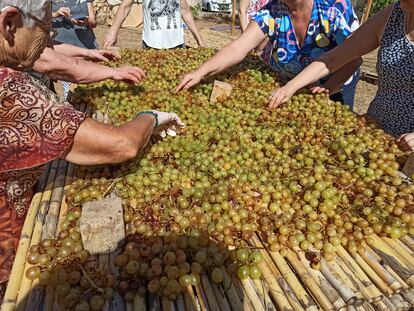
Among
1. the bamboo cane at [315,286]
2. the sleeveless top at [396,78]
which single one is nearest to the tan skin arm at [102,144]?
the bamboo cane at [315,286]

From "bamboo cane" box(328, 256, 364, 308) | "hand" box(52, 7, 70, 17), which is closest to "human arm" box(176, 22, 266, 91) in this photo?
"bamboo cane" box(328, 256, 364, 308)

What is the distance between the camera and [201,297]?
1623 millimetres

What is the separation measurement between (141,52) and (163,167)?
9.56 feet

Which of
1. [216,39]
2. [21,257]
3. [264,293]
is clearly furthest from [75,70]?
[216,39]

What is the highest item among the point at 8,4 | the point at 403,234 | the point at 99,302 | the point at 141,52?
the point at 8,4

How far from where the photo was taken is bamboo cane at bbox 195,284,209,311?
1.59 meters

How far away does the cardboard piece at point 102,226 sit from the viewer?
1.66m

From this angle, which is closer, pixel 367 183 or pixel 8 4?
pixel 8 4

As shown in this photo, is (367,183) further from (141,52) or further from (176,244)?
(141,52)

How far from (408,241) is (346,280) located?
0.51m

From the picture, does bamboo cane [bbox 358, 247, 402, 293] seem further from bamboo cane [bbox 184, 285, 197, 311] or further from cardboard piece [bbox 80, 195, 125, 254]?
cardboard piece [bbox 80, 195, 125, 254]

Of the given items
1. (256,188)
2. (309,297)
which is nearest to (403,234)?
(309,297)

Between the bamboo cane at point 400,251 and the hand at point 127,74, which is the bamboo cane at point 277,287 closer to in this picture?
the bamboo cane at point 400,251

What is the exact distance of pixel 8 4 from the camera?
60.5 inches
